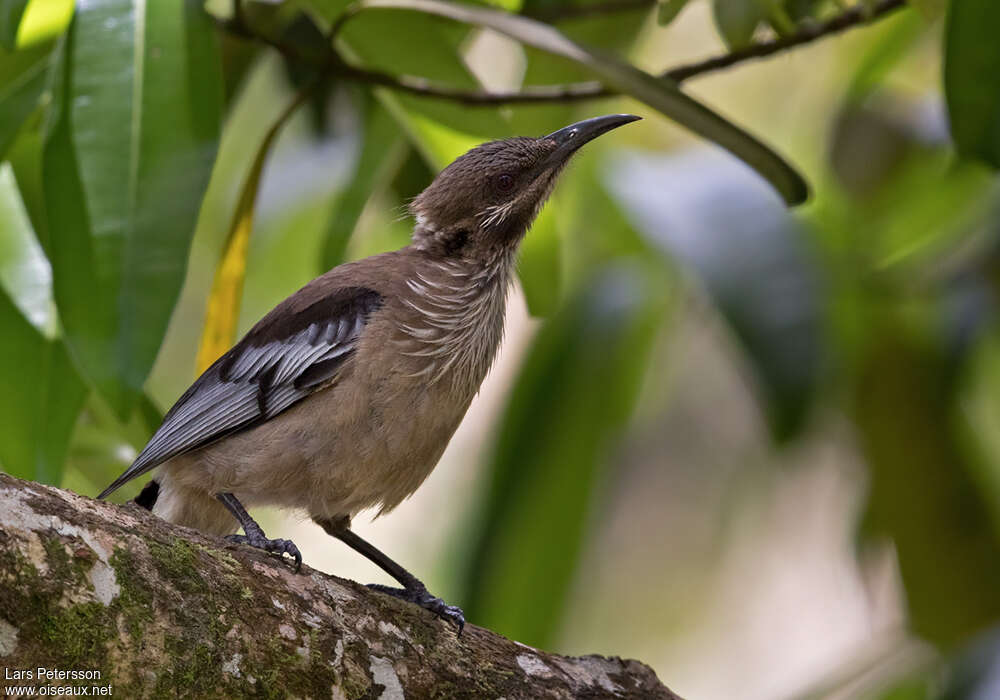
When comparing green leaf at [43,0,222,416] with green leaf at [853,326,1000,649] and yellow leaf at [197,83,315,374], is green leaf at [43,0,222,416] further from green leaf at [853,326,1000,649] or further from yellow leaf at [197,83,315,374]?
green leaf at [853,326,1000,649]

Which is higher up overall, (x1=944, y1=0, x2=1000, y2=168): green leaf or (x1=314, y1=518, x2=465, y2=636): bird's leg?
(x1=944, y1=0, x2=1000, y2=168): green leaf

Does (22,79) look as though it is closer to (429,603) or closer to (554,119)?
(554,119)

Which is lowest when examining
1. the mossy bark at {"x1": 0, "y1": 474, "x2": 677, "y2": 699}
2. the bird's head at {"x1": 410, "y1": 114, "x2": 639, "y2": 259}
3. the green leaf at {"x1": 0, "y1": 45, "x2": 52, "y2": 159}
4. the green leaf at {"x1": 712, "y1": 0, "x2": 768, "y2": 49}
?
the mossy bark at {"x1": 0, "y1": 474, "x2": 677, "y2": 699}

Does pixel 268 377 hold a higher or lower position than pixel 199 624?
higher

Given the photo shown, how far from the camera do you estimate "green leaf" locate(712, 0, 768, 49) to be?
12.7 feet

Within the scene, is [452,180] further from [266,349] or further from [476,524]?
[476,524]

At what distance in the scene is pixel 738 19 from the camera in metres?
3.87

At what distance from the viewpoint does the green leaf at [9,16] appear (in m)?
3.39

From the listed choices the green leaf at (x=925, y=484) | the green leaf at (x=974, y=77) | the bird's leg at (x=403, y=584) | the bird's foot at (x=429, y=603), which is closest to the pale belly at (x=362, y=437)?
the bird's leg at (x=403, y=584)

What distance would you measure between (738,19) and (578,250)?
9.04ft

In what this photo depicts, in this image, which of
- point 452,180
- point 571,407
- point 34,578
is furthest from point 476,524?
point 34,578

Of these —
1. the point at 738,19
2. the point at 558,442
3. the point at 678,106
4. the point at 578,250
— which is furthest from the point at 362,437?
the point at 578,250

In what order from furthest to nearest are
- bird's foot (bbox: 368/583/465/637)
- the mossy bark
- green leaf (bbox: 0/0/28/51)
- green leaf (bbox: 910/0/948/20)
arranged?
green leaf (bbox: 910/0/948/20)
green leaf (bbox: 0/0/28/51)
bird's foot (bbox: 368/583/465/637)
the mossy bark

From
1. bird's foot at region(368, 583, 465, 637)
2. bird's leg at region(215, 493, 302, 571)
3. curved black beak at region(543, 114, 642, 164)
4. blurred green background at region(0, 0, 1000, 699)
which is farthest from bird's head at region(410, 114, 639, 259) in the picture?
bird's foot at region(368, 583, 465, 637)
